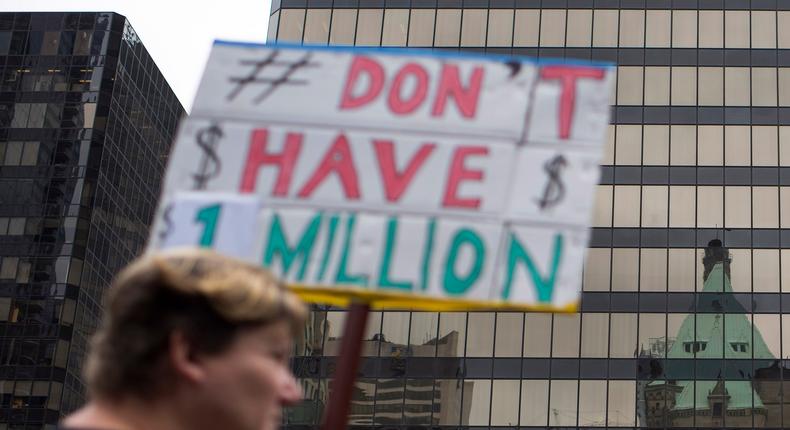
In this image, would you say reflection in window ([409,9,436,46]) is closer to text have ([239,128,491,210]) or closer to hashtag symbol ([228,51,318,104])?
hashtag symbol ([228,51,318,104])

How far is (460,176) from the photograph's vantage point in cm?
619

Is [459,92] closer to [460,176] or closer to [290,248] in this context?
[460,176]

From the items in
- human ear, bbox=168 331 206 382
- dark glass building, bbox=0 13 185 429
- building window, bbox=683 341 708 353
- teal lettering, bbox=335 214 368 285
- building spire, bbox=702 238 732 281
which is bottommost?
human ear, bbox=168 331 206 382

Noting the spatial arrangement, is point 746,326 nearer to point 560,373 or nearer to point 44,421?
point 560,373

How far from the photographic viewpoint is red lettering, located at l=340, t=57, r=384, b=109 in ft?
21.2

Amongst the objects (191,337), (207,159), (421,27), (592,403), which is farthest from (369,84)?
(421,27)

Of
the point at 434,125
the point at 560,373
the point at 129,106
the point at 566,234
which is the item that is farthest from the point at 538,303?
the point at 129,106

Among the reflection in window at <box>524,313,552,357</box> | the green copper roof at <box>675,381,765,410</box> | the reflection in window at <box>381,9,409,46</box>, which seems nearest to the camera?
the green copper roof at <box>675,381,765,410</box>

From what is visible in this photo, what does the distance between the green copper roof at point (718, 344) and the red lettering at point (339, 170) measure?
4369 centimetres

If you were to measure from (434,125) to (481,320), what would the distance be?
146ft

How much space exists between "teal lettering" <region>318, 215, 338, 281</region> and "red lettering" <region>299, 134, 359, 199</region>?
0.43 feet

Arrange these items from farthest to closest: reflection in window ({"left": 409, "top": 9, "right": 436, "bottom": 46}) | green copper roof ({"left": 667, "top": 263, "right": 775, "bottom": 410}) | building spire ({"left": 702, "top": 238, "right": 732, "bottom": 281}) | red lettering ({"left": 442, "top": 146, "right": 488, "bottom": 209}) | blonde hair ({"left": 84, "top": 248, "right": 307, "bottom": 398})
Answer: reflection in window ({"left": 409, "top": 9, "right": 436, "bottom": 46}) → building spire ({"left": 702, "top": 238, "right": 732, "bottom": 281}) → green copper roof ({"left": 667, "top": 263, "right": 775, "bottom": 410}) → red lettering ({"left": 442, "top": 146, "right": 488, "bottom": 209}) → blonde hair ({"left": 84, "top": 248, "right": 307, "bottom": 398})

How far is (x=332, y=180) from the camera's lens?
6301mm

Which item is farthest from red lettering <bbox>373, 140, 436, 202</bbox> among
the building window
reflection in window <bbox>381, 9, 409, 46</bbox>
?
reflection in window <bbox>381, 9, 409, 46</bbox>
